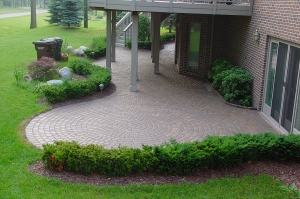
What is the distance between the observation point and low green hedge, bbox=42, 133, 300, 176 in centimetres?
660

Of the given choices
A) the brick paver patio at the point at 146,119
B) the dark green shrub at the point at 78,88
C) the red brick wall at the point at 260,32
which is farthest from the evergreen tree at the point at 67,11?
the dark green shrub at the point at 78,88

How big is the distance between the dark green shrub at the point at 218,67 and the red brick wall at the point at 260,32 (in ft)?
1.33

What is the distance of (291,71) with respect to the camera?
9633 millimetres

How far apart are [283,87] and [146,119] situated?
3764mm

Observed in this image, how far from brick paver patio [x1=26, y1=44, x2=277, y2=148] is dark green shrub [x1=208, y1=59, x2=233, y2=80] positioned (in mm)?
725

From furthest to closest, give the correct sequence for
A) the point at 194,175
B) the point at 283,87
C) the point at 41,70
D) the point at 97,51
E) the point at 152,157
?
the point at 97,51, the point at 41,70, the point at 283,87, the point at 194,175, the point at 152,157

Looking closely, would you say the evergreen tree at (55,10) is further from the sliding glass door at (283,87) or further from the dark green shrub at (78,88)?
the sliding glass door at (283,87)

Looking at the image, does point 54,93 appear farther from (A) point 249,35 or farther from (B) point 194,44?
(B) point 194,44

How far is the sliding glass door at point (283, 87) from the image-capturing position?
934 centimetres

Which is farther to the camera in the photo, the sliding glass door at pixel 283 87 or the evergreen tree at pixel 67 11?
the evergreen tree at pixel 67 11

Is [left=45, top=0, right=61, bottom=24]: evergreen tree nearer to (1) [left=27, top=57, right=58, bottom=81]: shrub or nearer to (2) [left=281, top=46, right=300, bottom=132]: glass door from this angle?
(1) [left=27, top=57, right=58, bottom=81]: shrub

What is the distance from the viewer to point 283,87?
32.9ft

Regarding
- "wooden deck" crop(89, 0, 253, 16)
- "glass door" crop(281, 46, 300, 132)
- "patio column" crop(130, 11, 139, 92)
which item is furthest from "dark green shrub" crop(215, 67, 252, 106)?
"patio column" crop(130, 11, 139, 92)

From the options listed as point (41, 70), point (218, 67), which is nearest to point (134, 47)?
point (218, 67)
